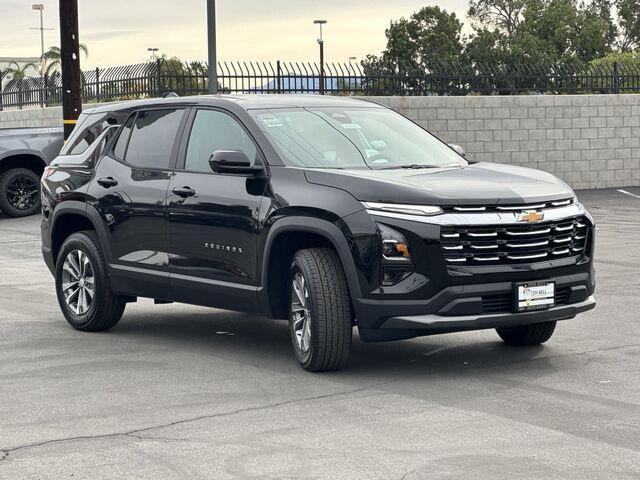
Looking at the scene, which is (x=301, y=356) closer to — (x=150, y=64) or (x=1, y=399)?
(x=1, y=399)

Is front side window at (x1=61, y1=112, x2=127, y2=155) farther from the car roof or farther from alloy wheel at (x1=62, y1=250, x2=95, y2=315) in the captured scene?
alloy wheel at (x1=62, y1=250, x2=95, y2=315)

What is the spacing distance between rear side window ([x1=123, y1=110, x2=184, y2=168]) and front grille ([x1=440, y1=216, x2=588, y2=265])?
2708 millimetres

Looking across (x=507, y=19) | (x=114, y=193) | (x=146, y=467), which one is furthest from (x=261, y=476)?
(x=507, y=19)

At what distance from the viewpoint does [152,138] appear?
9719mm

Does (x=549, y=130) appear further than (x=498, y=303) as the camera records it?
Yes

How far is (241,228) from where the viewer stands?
8.54 meters

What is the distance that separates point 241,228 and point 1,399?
6.55ft

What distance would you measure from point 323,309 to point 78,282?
3126mm

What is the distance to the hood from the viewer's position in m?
7.70

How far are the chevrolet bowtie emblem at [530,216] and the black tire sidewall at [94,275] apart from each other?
12.0 ft

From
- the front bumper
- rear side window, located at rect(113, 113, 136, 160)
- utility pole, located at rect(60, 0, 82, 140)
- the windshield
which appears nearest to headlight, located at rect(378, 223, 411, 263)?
the front bumper

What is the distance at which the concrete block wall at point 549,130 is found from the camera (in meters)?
26.3

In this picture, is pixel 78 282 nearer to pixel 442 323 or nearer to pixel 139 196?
pixel 139 196

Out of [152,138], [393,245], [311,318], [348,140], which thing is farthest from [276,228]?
[152,138]
